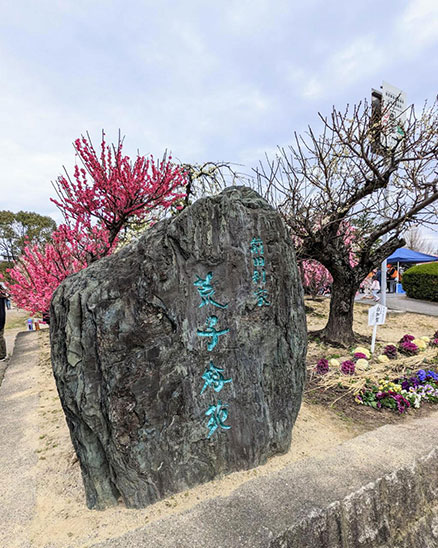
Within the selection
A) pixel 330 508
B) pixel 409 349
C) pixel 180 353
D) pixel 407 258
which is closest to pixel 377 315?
pixel 409 349

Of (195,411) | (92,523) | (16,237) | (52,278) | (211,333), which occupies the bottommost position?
(92,523)

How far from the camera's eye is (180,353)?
194 centimetres

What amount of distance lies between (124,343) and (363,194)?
15.4ft

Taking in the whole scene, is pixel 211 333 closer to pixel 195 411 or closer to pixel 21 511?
pixel 195 411

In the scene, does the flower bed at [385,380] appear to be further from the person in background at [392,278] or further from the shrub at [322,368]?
the person in background at [392,278]

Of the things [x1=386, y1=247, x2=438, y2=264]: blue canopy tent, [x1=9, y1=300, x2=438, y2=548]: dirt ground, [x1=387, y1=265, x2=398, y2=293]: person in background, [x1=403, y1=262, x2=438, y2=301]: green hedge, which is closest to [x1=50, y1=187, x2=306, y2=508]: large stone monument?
[x1=9, y1=300, x2=438, y2=548]: dirt ground

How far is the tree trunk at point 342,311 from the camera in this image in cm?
564

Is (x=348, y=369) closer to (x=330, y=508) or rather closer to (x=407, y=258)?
(x=330, y=508)

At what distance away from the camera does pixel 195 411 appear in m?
1.99

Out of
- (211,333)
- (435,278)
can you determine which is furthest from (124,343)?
(435,278)

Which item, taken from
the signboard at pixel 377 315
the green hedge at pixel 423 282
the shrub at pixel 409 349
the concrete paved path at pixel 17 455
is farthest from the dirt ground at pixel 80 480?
the green hedge at pixel 423 282

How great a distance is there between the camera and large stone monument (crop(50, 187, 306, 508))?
1.80 metres

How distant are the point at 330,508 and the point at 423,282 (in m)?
13.8

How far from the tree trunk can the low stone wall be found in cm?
341
